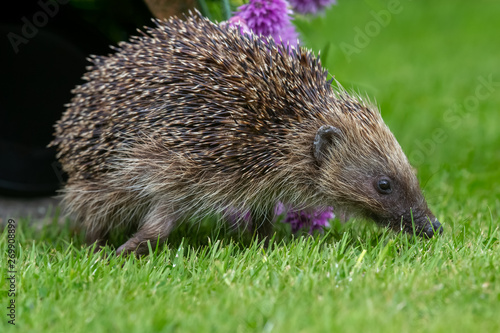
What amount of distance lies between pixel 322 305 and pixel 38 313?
1.47 meters

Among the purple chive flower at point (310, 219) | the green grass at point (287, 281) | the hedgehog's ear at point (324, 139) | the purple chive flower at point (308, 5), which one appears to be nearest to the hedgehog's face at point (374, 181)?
the hedgehog's ear at point (324, 139)

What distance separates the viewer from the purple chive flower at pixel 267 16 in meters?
5.59

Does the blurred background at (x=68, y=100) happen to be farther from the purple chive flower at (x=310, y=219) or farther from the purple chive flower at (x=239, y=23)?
the purple chive flower at (x=310, y=219)

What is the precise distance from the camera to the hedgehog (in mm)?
4949

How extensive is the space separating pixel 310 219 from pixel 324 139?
87 cm

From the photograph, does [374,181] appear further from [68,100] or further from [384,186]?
[68,100]

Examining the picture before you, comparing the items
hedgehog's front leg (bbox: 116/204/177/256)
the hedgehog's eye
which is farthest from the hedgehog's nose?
hedgehog's front leg (bbox: 116/204/177/256)

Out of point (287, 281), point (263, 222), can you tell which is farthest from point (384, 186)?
point (287, 281)

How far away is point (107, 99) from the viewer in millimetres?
5250

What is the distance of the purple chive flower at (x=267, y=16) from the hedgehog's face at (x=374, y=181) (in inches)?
42.9

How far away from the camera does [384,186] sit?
4.96m

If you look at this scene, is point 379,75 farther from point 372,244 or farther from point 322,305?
point 322,305

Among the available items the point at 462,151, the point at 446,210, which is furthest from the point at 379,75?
the point at 446,210

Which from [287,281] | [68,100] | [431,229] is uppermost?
[68,100]
